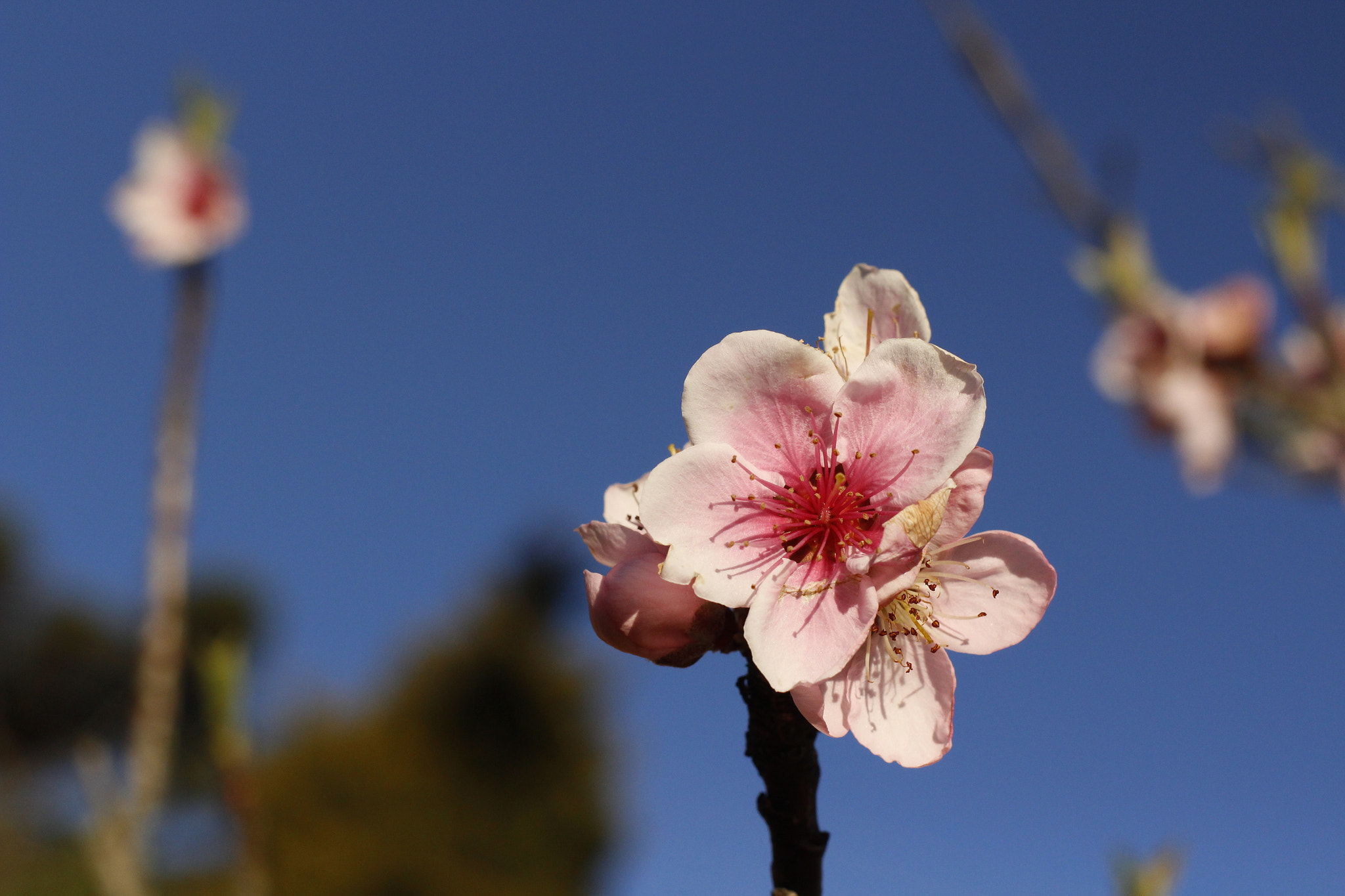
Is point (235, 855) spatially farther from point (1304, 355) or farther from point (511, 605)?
point (511, 605)

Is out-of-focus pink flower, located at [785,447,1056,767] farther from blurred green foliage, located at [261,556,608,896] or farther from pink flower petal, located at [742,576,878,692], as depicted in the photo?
blurred green foliage, located at [261,556,608,896]

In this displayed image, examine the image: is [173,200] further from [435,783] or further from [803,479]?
[435,783]

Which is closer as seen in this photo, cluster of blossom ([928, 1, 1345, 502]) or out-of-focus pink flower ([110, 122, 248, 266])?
cluster of blossom ([928, 1, 1345, 502])

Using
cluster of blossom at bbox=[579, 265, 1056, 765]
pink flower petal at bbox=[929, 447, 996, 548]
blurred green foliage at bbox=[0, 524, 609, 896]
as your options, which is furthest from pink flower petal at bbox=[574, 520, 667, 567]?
blurred green foliage at bbox=[0, 524, 609, 896]

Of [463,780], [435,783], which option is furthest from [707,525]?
[463,780]

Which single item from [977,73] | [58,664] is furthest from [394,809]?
[977,73]

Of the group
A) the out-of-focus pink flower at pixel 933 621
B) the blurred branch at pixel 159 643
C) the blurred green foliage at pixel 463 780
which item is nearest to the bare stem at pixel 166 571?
the blurred branch at pixel 159 643

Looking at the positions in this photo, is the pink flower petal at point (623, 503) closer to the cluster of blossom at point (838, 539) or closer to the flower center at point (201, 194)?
the cluster of blossom at point (838, 539)
